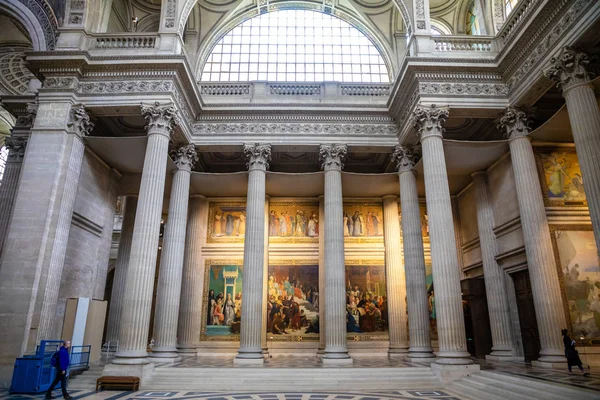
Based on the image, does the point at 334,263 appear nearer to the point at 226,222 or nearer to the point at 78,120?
the point at 226,222

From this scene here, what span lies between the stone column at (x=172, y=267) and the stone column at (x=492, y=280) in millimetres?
10162

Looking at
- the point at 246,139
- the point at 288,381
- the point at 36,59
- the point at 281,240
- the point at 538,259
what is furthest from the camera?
the point at 281,240

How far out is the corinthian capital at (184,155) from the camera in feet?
45.5

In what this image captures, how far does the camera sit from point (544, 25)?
10.1m

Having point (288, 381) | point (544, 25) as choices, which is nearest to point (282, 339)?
point (288, 381)

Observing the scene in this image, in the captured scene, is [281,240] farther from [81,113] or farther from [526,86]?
[526,86]

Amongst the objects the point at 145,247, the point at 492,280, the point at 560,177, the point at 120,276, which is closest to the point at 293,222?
the point at 120,276

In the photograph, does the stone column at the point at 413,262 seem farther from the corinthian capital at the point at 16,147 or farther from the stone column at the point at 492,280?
the corinthian capital at the point at 16,147

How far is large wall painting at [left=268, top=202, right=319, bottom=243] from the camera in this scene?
55.7 feet

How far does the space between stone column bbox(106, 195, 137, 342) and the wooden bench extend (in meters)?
6.20

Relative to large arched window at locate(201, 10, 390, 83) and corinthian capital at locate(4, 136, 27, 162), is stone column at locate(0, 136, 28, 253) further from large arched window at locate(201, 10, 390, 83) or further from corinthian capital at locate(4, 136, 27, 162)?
large arched window at locate(201, 10, 390, 83)

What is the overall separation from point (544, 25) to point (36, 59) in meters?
14.1

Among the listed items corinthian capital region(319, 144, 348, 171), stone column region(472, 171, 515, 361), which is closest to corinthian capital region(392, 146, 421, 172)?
corinthian capital region(319, 144, 348, 171)

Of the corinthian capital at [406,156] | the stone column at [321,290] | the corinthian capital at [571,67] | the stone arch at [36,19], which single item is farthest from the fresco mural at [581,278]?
the stone arch at [36,19]
